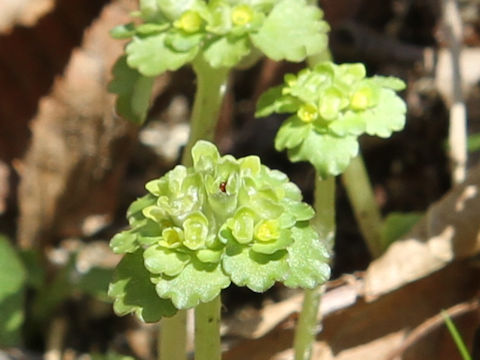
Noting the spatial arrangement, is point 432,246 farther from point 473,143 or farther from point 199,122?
point 199,122

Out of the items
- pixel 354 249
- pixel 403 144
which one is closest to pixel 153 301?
A: pixel 354 249

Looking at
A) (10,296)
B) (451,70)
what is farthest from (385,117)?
(10,296)

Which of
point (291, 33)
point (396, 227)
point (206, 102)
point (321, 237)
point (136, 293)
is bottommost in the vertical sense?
point (396, 227)

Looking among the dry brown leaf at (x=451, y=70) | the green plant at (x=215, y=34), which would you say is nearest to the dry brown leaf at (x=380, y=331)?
the green plant at (x=215, y=34)

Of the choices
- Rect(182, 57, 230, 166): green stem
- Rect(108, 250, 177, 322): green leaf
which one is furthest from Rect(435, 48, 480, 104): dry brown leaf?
Rect(108, 250, 177, 322): green leaf

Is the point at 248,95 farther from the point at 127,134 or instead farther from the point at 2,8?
the point at 2,8

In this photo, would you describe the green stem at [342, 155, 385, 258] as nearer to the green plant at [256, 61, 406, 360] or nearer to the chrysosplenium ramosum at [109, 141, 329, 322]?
the green plant at [256, 61, 406, 360]

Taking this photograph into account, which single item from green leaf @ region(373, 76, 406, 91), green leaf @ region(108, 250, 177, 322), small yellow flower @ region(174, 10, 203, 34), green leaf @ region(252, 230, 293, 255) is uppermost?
small yellow flower @ region(174, 10, 203, 34)
